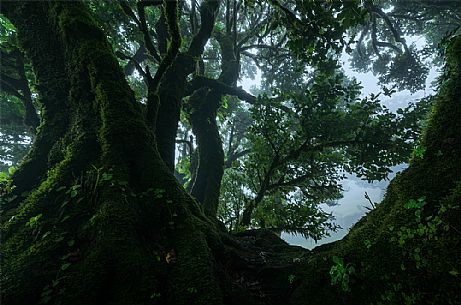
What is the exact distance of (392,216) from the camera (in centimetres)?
255

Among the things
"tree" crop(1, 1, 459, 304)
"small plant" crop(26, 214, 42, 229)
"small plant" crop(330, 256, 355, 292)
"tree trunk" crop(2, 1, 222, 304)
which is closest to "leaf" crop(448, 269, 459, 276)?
"tree" crop(1, 1, 459, 304)

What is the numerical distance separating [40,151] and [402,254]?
5.59 metres

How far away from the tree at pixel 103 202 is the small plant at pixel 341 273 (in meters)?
0.17

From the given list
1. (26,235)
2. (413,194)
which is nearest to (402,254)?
(413,194)

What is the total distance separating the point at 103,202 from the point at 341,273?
2.86 m

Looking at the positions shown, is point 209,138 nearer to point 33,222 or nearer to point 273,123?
point 273,123

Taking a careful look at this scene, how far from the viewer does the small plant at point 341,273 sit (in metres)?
2.51

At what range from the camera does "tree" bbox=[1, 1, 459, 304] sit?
261cm

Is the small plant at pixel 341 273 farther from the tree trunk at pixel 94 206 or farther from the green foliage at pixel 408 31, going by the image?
the green foliage at pixel 408 31

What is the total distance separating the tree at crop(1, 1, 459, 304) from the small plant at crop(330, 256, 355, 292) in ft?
0.56

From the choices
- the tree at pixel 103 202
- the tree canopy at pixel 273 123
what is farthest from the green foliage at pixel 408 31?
the tree at pixel 103 202

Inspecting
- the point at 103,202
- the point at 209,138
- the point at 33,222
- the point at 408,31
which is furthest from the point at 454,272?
the point at 408,31

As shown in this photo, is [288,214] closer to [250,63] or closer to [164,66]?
[164,66]

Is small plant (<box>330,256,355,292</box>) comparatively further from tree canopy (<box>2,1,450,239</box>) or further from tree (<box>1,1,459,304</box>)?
tree canopy (<box>2,1,450,239</box>)
